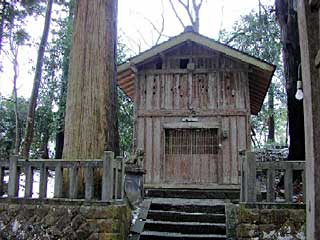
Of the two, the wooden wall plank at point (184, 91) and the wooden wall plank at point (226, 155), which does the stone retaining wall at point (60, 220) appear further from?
the wooden wall plank at point (184, 91)

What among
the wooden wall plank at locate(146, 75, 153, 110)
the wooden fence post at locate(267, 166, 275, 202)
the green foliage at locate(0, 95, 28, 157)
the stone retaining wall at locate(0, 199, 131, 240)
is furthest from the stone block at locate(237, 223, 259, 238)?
the green foliage at locate(0, 95, 28, 157)

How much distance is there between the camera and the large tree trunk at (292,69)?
12070mm

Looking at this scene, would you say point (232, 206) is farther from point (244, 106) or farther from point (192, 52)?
point (192, 52)

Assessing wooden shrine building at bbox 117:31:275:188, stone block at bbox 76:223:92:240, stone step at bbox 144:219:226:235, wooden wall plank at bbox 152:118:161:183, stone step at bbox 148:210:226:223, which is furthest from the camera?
wooden wall plank at bbox 152:118:161:183

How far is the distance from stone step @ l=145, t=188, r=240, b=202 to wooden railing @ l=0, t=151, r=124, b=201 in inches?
156

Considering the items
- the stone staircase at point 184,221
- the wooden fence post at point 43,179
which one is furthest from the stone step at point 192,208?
the wooden fence post at point 43,179

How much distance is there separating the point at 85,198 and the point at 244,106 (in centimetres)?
651

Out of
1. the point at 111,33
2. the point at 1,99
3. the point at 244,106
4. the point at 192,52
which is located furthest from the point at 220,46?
the point at 1,99

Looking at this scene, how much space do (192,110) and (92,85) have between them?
4.98 meters

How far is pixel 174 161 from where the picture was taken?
37.9 ft

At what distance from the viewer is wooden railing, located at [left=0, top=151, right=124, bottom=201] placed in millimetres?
6293

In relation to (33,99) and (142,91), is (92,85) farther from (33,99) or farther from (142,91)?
(33,99)

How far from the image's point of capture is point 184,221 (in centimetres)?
788

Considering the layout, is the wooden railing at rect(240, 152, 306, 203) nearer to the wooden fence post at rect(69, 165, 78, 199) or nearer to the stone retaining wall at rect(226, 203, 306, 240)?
the stone retaining wall at rect(226, 203, 306, 240)
